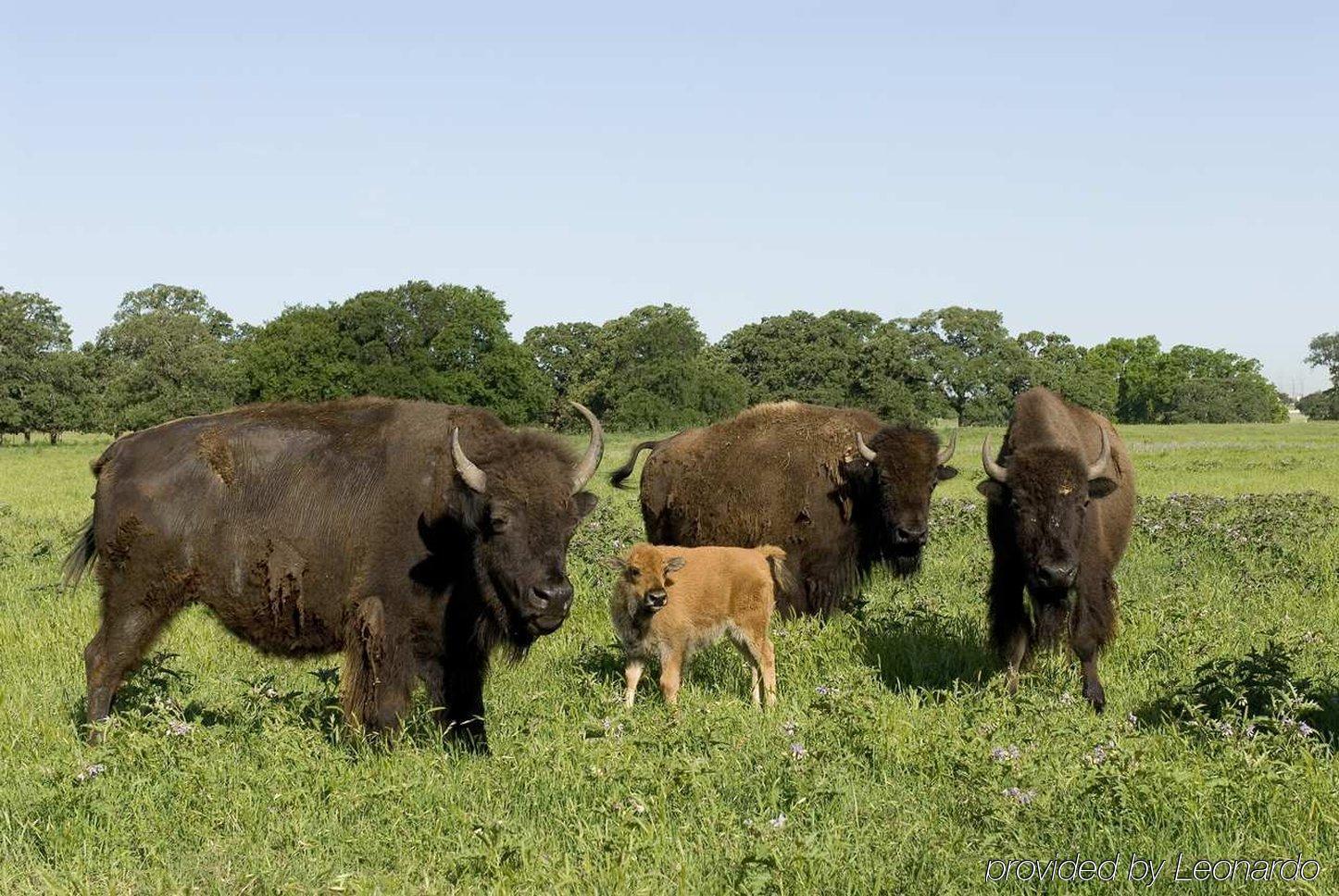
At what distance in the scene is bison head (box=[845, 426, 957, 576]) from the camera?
1036cm

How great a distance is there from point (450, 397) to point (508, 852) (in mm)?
58061

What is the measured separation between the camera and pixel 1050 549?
7715 mm

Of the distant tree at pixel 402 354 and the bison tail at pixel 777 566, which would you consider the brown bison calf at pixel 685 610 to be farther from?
the distant tree at pixel 402 354

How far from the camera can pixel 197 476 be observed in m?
6.95

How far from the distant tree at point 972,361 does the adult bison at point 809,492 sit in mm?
61257

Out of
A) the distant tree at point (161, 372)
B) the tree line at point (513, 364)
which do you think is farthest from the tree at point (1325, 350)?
the distant tree at point (161, 372)

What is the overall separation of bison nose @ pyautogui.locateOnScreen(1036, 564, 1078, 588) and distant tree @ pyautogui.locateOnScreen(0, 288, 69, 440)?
226 feet

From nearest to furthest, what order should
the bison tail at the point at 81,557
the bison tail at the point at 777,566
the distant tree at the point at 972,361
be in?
the bison tail at the point at 81,557 → the bison tail at the point at 777,566 → the distant tree at the point at 972,361

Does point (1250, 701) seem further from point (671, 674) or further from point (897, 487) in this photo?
point (897, 487)

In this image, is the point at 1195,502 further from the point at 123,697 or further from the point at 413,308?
the point at 413,308

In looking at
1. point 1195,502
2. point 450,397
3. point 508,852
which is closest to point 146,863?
point 508,852

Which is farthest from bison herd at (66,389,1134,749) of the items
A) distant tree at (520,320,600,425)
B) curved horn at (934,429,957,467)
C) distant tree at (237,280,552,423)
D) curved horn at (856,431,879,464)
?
distant tree at (520,320,600,425)

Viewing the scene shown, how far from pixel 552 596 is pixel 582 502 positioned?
0.71 metres

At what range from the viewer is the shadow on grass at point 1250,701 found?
19.7 ft
